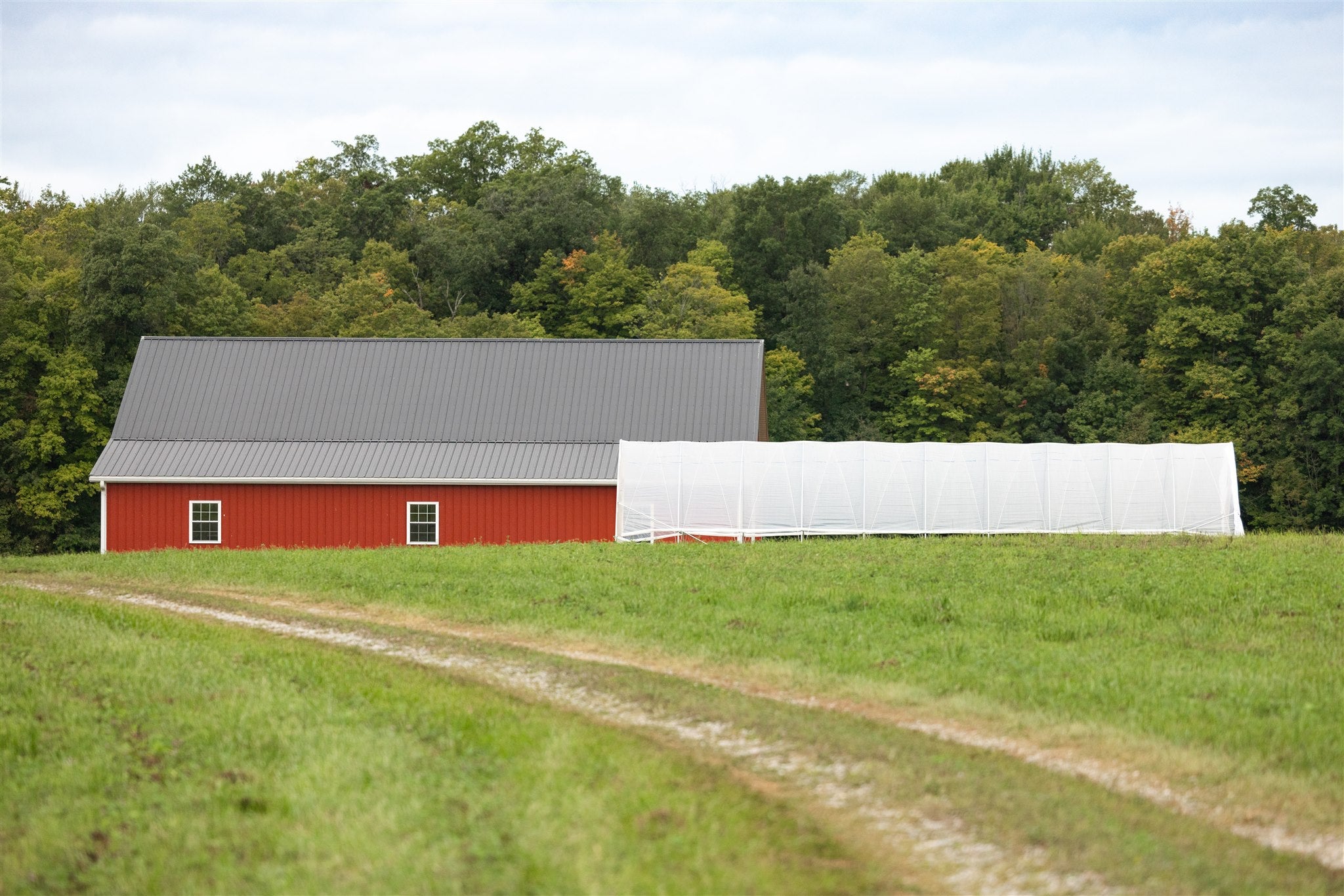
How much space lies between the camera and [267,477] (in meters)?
30.4

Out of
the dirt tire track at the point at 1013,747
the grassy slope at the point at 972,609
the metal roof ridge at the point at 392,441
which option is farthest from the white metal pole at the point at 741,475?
the dirt tire track at the point at 1013,747

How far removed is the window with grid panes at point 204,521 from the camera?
3062cm

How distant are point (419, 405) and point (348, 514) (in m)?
3.70

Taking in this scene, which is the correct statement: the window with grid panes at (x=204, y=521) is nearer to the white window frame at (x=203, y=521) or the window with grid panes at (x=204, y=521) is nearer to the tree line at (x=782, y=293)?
the white window frame at (x=203, y=521)

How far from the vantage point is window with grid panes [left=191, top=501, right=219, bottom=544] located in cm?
3062

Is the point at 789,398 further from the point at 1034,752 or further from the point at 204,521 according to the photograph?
the point at 1034,752

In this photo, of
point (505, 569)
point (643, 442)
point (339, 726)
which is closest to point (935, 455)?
point (643, 442)

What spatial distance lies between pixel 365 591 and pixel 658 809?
36.1 ft

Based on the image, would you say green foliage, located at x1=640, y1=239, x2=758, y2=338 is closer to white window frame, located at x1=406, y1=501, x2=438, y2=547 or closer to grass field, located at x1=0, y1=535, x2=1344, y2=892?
white window frame, located at x1=406, y1=501, x2=438, y2=547

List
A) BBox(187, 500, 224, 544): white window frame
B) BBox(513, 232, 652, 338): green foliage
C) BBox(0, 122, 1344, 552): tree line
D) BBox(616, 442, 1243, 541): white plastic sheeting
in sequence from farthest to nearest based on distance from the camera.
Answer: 1. BBox(513, 232, 652, 338): green foliage
2. BBox(0, 122, 1344, 552): tree line
3. BBox(187, 500, 224, 544): white window frame
4. BBox(616, 442, 1243, 541): white plastic sheeting

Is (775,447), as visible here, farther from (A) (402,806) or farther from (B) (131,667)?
(A) (402,806)

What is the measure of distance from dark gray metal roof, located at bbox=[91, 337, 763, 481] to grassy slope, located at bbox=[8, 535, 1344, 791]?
26.1ft

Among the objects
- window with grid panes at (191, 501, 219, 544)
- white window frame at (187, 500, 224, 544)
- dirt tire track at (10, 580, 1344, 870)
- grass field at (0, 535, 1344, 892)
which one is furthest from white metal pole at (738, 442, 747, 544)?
dirt tire track at (10, 580, 1344, 870)

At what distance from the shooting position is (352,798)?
768 centimetres
